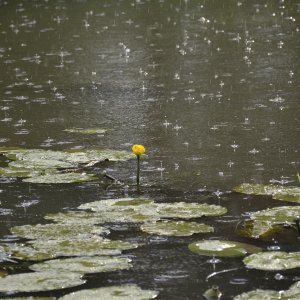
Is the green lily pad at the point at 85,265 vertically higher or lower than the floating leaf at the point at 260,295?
higher

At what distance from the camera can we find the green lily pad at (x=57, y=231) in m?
5.07

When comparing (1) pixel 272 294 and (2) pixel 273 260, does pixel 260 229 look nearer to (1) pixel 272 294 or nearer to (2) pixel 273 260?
(2) pixel 273 260

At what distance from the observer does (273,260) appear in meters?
4.60

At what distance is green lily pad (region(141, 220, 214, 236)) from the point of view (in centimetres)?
515

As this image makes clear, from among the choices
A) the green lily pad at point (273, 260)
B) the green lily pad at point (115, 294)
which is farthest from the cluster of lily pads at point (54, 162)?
the green lily pad at point (115, 294)

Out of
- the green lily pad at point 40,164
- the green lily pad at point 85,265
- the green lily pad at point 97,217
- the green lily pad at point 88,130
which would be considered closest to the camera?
the green lily pad at point 85,265

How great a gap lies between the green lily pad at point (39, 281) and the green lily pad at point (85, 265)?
71 millimetres

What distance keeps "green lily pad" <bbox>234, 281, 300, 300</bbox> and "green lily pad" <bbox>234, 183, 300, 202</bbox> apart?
1641 mm

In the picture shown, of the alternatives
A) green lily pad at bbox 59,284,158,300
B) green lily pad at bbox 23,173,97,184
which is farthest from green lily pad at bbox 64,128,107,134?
green lily pad at bbox 59,284,158,300

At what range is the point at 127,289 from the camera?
4.21m

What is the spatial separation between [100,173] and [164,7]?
12997 mm

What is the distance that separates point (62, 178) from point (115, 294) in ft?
7.94

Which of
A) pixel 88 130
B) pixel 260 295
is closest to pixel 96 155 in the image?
pixel 88 130

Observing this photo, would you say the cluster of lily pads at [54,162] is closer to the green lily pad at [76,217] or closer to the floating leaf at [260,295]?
the green lily pad at [76,217]
